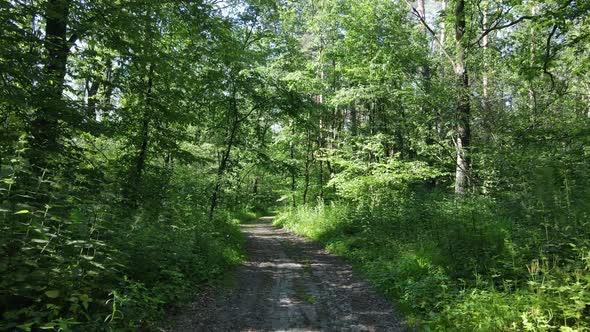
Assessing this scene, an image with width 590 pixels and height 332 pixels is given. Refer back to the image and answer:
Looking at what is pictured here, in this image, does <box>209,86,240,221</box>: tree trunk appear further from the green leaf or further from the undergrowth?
the green leaf

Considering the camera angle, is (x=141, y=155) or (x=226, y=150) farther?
(x=226, y=150)

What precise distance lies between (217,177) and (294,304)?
730 cm

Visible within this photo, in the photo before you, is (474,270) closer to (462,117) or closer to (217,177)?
(462,117)

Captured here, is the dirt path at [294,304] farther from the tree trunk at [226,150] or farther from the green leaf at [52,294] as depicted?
the tree trunk at [226,150]

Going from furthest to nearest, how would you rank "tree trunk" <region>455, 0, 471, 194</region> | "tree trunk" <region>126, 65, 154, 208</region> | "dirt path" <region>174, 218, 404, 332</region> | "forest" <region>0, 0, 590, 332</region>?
"tree trunk" <region>455, 0, 471, 194</region> → "tree trunk" <region>126, 65, 154, 208</region> → "dirt path" <region>174, 218, 404, 332</region> → "forest" <region>0, 0, 590, 332</region>

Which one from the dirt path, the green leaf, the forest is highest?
the forest

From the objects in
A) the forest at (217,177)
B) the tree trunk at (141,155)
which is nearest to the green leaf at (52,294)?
the forest at (217,177)

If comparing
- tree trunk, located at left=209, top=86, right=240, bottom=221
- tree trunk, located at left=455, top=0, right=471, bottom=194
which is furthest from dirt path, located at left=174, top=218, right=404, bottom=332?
tree trunk, located at left=455, top=0, right=471, bottom=194

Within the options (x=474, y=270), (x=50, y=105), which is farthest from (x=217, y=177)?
(x=474, y=270)

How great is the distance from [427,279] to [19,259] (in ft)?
20.1

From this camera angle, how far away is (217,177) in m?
13.3

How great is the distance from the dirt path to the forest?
1.53 ft

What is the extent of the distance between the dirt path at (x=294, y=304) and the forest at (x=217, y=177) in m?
0.47

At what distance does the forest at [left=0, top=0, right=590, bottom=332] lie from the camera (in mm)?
4555
